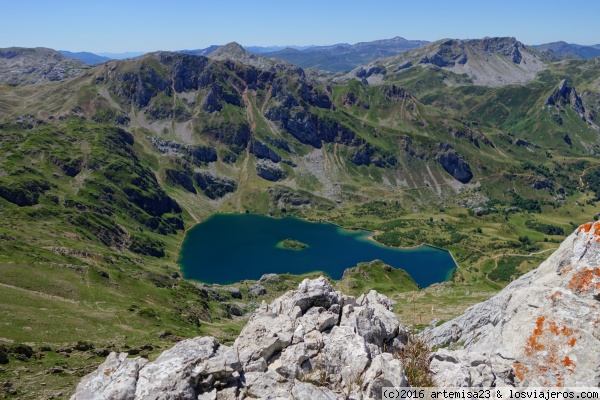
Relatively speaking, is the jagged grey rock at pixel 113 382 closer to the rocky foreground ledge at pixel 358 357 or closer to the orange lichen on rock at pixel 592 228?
the rocky foreground ledge at pixel 358 357

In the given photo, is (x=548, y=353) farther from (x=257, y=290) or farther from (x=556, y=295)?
(x=257, y=290)

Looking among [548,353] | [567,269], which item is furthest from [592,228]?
[548,353]

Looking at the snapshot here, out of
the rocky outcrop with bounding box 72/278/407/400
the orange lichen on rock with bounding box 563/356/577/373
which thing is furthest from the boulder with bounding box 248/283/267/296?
the orange lichen on rock with bounding box 563/356/577/373

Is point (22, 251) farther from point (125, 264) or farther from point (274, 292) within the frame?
point (274, 292)

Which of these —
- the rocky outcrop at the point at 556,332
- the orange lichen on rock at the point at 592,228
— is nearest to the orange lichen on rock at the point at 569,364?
the rocky outcrop at the point at 556,332

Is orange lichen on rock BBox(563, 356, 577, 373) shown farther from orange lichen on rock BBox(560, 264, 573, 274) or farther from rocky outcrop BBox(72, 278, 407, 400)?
rocky outcrop BBox(72, 278, 407, 400)

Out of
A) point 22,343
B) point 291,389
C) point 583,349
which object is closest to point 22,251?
point 22,343
